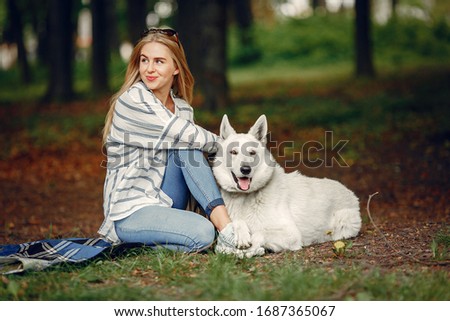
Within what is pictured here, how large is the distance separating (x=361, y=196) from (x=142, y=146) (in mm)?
4579

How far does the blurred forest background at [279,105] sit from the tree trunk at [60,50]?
40 millimetres

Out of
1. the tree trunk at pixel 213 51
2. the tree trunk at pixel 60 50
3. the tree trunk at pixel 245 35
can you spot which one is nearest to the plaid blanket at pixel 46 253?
the tree trunk at pixel 213 51

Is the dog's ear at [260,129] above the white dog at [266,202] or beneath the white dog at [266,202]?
above

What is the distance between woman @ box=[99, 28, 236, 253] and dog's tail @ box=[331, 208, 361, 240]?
1221mm

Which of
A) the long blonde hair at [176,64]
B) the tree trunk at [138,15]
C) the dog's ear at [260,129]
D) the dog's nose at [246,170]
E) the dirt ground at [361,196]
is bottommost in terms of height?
the dirt ground at [361,196]

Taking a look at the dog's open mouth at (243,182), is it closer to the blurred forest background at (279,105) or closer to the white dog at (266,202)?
the white dog at (266,202)

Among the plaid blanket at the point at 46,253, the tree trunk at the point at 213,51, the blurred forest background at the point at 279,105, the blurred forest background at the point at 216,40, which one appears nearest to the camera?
the plaid blanket at the point at 46,253

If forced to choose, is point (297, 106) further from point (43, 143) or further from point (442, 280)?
point (442, 280)

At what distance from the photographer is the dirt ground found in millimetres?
5254

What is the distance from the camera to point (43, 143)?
549 inches

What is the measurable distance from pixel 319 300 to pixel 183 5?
1792 centimetres

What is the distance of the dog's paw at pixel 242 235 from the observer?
495cm

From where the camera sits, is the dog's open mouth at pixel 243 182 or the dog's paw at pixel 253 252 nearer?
the dog's paw at pixel 253 252

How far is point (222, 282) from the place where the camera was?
4145 mm
